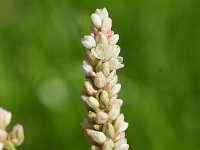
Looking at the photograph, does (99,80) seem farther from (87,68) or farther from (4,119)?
(4,119)

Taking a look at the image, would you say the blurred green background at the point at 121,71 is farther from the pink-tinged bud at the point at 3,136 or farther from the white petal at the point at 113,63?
the pink-tinged bud at the point at 3,136

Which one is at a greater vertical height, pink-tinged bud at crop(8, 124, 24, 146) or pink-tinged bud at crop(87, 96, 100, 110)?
pink-tinged bud at crop(87, 96, 100, 110)

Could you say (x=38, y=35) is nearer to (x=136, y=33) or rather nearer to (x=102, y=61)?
(x=136, y=33)

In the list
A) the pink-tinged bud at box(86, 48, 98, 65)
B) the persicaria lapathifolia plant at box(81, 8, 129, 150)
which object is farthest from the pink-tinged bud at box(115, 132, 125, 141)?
the pink-tinged bud at box(86, 48, 98, 65)

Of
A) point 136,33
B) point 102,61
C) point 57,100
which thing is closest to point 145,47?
point 136,33

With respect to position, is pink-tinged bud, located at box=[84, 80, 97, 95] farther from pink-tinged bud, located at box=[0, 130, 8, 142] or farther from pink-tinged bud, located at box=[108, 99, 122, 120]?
pink-tinged bud, located at box=[0, 130, 8, 142]

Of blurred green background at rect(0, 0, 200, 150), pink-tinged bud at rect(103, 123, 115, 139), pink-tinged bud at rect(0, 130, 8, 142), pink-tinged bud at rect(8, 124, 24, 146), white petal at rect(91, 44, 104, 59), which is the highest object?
blurred green background at rect(0, 0, 200, 150)

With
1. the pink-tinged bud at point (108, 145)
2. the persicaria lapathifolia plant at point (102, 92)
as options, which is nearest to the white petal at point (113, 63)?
the persicaria lapathifolia plant at point (102, 92)
